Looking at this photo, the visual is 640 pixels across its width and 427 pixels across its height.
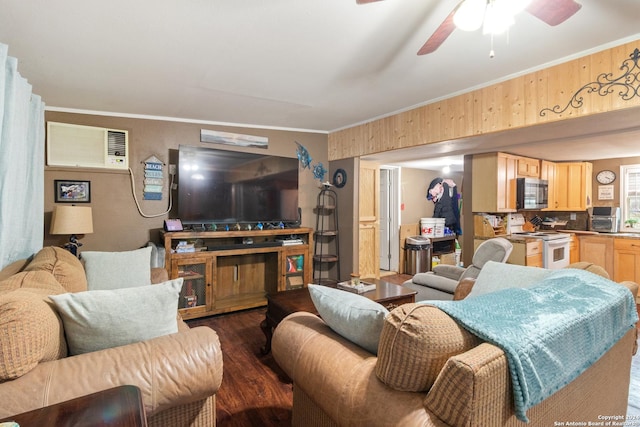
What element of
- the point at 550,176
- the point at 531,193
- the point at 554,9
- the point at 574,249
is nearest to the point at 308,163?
the point at 531,193

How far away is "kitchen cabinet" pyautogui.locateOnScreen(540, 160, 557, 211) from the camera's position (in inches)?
195

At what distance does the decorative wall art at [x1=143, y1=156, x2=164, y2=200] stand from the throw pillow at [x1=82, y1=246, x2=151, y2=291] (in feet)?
4.30

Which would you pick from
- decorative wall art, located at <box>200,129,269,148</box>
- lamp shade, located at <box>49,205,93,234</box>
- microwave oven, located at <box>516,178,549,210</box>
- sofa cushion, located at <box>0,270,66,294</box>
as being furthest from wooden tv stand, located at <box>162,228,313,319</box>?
microwave oven, located at <box>516,178,549,210</box>

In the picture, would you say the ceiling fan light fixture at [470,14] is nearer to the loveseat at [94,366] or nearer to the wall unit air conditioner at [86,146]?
the loveseat at [94,366]

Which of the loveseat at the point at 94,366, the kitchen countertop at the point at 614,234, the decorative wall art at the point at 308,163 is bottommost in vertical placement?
the loveseat at the point at 94,366

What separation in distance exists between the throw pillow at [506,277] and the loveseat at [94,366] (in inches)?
61.9

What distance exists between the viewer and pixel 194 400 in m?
1.26

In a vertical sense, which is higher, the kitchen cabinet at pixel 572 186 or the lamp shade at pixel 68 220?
the kitchen cabinet at pixel 572 186

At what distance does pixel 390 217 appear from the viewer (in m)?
6.06

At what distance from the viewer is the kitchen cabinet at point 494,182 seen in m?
4.11

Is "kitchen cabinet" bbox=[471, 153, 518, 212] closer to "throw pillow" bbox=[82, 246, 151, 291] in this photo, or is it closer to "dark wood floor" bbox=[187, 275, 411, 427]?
"dark wood floor" bbox=[187, 275, 411, 427]

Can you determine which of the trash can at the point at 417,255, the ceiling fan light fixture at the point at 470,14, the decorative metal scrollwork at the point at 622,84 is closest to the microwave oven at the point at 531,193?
the trash can at the point at 417,255

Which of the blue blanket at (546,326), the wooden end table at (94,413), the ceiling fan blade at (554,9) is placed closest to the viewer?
the wooden end table at (94,413)

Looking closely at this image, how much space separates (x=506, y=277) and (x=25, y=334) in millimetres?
2232
